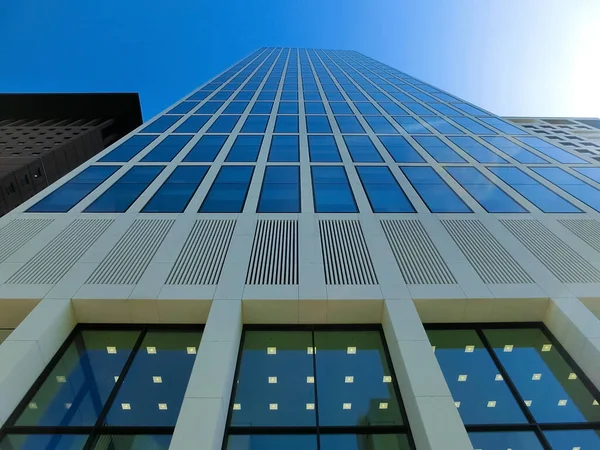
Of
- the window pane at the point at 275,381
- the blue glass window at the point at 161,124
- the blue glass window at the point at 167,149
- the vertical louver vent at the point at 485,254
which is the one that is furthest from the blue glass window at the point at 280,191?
the blue glass window at the point at 161,124

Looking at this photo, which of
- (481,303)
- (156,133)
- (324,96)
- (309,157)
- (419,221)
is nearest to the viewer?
(481,303)

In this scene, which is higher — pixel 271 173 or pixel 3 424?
pixel 271 173

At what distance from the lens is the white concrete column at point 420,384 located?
704 cm

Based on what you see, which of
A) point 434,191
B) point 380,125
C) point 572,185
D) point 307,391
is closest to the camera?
point 307,391

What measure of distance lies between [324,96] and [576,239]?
83.6 feet

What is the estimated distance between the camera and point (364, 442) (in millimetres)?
7688

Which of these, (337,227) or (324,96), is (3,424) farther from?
(324,96)

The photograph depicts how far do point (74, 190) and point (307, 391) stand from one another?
43.3ft

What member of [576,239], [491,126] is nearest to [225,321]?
[576,239]

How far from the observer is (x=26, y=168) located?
102 feet

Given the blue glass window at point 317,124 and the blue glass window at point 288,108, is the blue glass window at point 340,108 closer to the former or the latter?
the blue glass window at point 317,124

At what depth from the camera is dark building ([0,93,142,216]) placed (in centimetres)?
3084

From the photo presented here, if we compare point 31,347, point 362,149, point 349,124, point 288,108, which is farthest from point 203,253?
point 288,108

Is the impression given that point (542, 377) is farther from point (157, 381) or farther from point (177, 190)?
point (177, 190)
